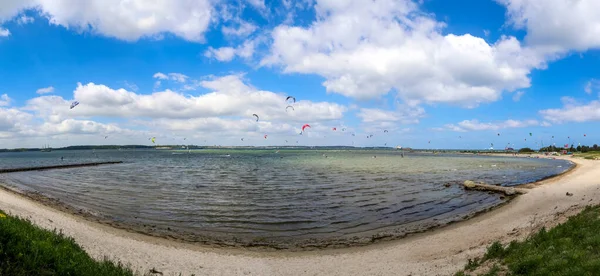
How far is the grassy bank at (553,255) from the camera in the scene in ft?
30.3

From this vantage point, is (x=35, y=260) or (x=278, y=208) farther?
(x=278, y=208)

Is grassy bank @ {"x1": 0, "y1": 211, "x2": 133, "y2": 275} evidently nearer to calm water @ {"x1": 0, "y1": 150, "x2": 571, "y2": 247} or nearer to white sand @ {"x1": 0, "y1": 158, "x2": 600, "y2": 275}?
white sand @ {"x1": 0, "y1": 158, "x2": 600, "y2": 275}

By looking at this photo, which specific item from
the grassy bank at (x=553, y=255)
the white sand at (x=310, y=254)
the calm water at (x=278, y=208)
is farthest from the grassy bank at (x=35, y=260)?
the grassy bank at (x=553, y=255)

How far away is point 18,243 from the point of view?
9031 millimetres

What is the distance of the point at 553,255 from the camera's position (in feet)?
34.3

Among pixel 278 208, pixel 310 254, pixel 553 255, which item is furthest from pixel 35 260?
pixel 278 208

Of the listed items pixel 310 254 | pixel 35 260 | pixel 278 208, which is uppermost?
pixel 35 260

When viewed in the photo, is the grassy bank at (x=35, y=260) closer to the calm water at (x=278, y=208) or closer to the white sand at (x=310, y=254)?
the white sand at (x=310, y=254)

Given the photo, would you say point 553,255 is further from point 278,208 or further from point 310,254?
point 278,208

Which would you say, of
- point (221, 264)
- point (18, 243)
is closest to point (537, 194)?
point (221, 264)

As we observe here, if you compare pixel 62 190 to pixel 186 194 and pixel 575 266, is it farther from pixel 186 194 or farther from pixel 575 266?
pixel 575 266

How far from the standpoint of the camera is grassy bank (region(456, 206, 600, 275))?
9241 mm

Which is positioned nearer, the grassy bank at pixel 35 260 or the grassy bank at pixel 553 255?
the grassy bank at pixel 35 260

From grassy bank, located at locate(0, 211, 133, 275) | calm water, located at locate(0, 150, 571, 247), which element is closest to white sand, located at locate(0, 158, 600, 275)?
calm water, located at locate(0, 150, 571, 247)
